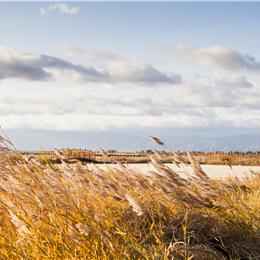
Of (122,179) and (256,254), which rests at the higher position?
(122,179)

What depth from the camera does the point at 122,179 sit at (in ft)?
17.2

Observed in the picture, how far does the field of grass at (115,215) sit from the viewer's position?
3.99 meters

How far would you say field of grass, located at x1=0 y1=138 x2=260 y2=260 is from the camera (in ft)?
13.1

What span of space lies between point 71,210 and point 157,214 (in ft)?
3.21

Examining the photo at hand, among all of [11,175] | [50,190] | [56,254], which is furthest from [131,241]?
Answer: [11,175]

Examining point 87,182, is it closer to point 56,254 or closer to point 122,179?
point 122,179

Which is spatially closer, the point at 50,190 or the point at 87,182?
the point at 50,190

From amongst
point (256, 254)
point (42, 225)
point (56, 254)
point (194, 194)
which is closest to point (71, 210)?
point (42, 225)

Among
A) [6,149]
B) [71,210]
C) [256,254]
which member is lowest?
[256,254]

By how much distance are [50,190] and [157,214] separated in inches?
42.5

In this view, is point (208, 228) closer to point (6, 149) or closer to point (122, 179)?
point (122, 179)

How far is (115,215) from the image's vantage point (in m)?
4.76

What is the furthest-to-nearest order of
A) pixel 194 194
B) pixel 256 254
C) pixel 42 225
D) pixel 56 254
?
pixel 194 194
pixel 256 254
pixel 42 225
pixel 56 254

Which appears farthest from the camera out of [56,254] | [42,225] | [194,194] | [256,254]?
[194,194]
